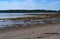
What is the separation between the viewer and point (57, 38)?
30.6 feet

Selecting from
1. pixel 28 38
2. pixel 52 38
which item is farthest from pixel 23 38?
pixel 52 38

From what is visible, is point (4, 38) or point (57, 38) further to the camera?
point (4, 38)

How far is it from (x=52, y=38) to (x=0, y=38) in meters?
3.12

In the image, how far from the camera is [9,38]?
33.0 ft

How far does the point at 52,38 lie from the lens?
928 cm

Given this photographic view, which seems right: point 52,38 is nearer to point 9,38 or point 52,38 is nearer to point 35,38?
point 35,38

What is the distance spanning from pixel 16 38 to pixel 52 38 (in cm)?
208

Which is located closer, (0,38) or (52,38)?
(52,38)

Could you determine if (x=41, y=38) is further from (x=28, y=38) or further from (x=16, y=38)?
(x=16, y=38)

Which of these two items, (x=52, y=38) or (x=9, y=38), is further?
(x=9, y=38)

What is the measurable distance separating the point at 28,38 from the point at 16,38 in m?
0.70

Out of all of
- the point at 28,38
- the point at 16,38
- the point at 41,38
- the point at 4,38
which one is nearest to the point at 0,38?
the point at 4,38

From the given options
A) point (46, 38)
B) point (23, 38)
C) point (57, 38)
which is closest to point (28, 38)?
point (23, 38)

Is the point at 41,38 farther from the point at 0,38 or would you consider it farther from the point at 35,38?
the point at 0,38
